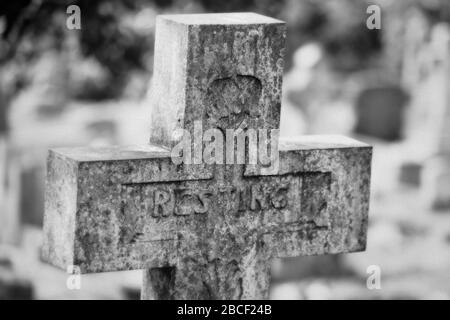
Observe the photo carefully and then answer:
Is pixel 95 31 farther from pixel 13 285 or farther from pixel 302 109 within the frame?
pixel 302 109

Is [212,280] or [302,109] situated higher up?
[212,280]

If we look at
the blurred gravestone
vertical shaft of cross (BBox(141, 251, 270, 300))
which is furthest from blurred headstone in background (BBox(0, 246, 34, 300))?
the blurred gravestone

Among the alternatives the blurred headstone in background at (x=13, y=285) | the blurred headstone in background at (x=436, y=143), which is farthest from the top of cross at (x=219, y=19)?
the blurred headstone in background at (x=436, y=143)

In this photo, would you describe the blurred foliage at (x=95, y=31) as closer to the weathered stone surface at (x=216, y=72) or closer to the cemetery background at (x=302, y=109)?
the cemetery background at (x=302, y=109)

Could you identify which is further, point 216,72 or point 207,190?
point 207,190

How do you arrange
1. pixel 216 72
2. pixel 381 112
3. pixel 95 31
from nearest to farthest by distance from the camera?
pixel 216 72
pixel 95 31
pixel 381 112

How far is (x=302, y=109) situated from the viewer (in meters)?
17.5

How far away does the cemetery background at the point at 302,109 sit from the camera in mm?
10609

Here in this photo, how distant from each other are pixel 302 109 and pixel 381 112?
3.60 metres

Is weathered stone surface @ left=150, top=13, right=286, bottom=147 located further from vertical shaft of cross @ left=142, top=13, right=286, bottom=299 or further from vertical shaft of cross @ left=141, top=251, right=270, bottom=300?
vertical shaft of cross @ left=141, top=251, right=270, bottom=300

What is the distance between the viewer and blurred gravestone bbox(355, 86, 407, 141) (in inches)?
822

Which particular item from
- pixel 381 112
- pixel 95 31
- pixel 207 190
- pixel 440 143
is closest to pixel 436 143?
pixel 440 143

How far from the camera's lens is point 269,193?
6727 millimetres

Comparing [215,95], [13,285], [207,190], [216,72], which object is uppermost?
[216,72]
